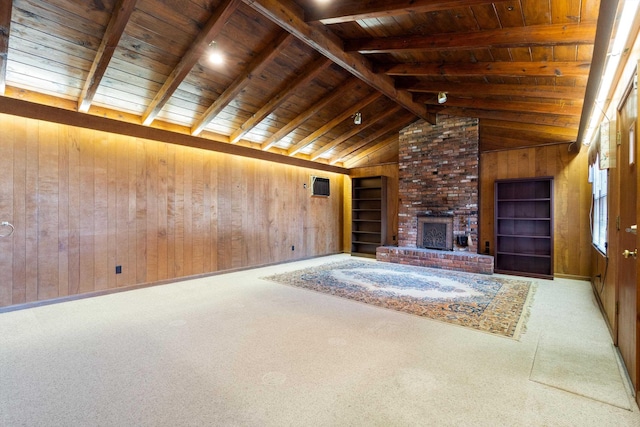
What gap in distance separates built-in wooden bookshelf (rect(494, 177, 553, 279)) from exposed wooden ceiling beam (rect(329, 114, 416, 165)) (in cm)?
232

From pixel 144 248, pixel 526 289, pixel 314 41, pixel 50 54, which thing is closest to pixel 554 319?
pixel 526 289

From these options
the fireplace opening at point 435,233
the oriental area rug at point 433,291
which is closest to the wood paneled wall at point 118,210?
the oriental area rug at point 433,291

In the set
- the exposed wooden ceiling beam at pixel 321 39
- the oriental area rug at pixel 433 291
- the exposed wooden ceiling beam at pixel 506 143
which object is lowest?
the oriental area rug at pixel 433 291

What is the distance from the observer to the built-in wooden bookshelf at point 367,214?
7.41 m

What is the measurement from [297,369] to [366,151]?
21.0 ft

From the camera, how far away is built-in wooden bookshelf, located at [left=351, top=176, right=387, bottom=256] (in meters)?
7.41

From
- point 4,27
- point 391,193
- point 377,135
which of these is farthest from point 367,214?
point 4,27

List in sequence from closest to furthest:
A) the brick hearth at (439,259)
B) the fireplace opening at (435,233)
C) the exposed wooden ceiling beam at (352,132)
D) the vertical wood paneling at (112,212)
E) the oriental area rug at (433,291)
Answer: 1. the oriental area rug at (433,291)
2. the vertical wood paneling at (112,212)
3. the brick hearth at (439,259)
4. the exposed wooden ceiling beam at (352,132)
5. the fireplace opening at (435,233)

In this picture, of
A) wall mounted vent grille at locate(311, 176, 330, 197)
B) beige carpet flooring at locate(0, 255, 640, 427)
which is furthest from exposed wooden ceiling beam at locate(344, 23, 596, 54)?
wall mounted vent grille at locate(311, 176, 330, 197)

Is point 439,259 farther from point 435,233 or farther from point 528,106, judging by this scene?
point 528,106

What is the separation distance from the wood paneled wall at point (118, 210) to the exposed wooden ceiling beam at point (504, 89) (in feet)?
11.5

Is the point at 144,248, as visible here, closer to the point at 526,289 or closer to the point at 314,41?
the point at 314,41

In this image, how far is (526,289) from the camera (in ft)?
13.9

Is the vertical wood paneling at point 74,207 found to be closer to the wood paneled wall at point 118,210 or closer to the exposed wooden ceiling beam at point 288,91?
the wood paneled wall at point 118,210
